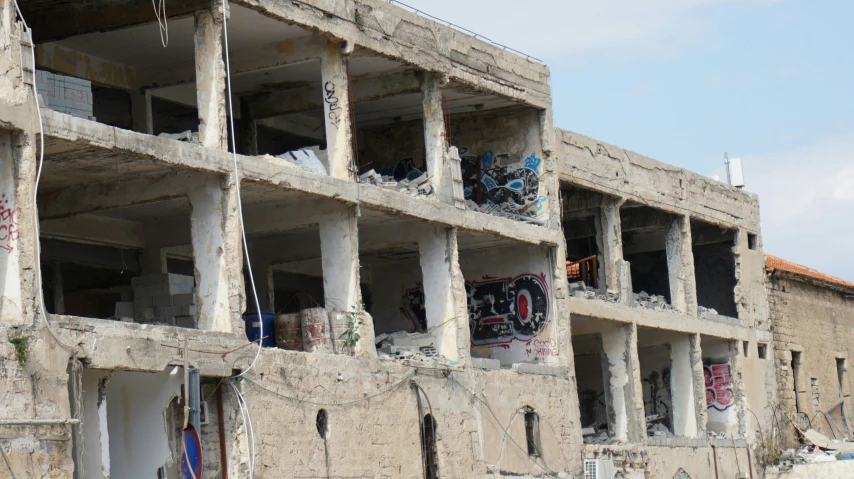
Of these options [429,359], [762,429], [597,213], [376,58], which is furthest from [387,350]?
[762,429]

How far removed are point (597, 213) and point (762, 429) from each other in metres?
6.05

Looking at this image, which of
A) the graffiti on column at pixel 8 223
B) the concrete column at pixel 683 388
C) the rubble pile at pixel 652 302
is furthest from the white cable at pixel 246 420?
the concrete column at pixel 683 388

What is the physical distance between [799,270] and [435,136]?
13193mm

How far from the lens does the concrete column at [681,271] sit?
26969mm

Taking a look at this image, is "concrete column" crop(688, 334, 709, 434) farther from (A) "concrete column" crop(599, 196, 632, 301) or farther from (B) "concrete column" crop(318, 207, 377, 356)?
(B) "concrete column" crop(318, 207, 377, 356)

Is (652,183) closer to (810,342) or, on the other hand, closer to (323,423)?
(810,342)

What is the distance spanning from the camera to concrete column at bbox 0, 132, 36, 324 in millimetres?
14062

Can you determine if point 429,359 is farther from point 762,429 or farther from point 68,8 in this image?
point 762,429

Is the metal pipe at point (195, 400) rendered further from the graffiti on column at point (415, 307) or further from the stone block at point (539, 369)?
the graffiti on column at point (415, 307)

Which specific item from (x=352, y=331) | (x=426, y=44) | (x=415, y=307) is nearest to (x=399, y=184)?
(x=426, y=44)

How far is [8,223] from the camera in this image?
46.7 feet

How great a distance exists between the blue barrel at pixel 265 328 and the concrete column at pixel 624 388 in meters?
8.58

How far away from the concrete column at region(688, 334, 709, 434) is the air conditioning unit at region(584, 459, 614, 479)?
4.45 meters

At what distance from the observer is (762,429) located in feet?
92.9
